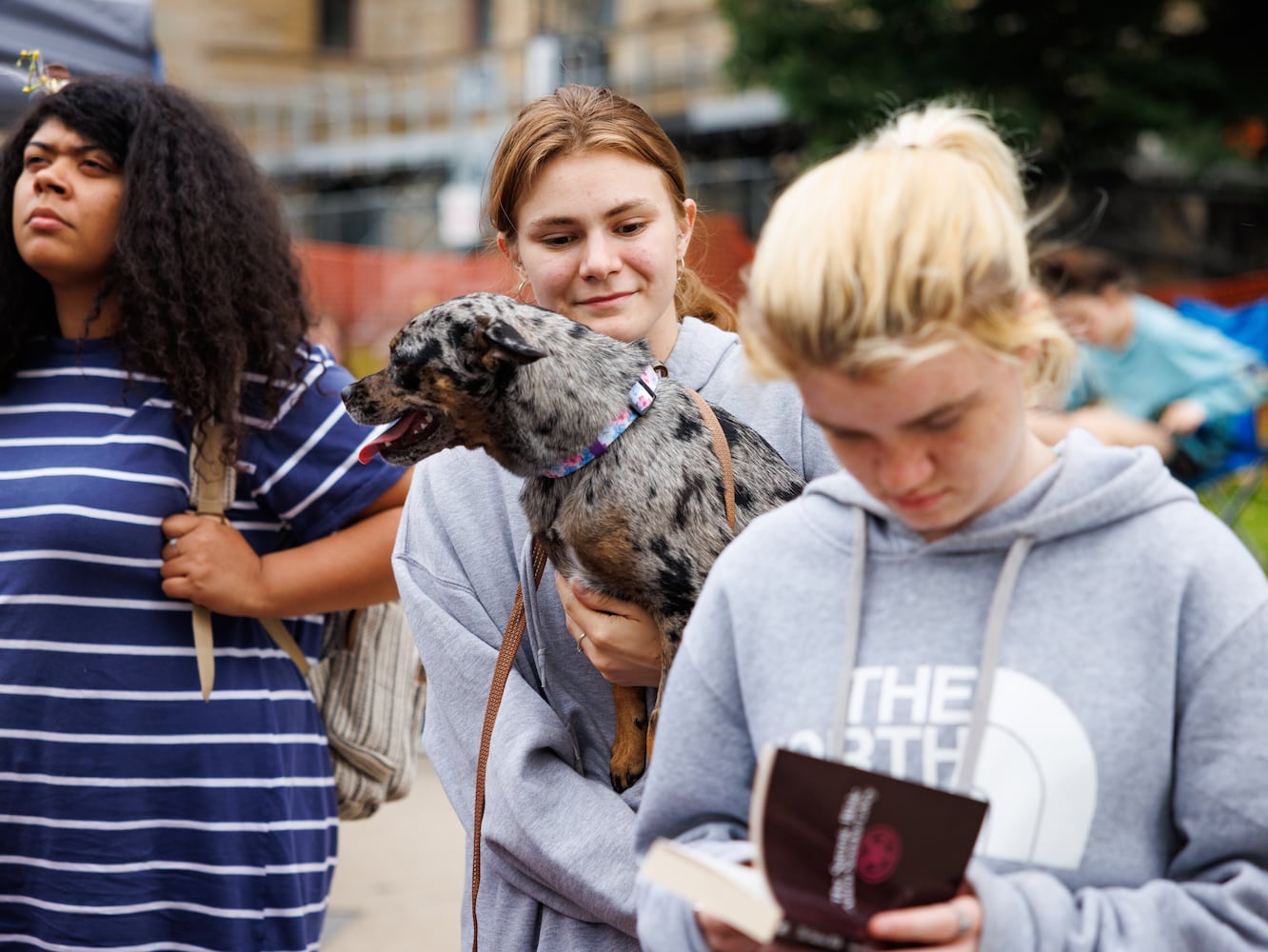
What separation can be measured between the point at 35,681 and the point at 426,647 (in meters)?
0.97

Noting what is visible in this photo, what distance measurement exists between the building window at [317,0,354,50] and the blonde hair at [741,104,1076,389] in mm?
39724

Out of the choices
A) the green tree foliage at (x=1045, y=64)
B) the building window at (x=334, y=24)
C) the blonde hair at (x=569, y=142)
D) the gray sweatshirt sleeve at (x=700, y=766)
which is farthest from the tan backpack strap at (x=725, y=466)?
the building window at (x=334, y=24)

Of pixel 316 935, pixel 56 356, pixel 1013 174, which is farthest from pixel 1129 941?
pixel 56 356

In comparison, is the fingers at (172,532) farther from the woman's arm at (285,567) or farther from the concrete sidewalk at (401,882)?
Result: the concrete sidewalk at (401,882)

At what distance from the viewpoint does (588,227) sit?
2.49m

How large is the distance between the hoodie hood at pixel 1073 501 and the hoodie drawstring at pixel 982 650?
0.09 ft

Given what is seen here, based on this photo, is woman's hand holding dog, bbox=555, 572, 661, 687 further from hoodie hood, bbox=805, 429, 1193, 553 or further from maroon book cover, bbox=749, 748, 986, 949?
maroon book cover, bbox=749, 748, 986, 949

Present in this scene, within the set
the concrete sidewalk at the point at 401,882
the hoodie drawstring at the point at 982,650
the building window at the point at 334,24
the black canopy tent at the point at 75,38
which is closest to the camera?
the hoodie drawstring at the point at 982,650

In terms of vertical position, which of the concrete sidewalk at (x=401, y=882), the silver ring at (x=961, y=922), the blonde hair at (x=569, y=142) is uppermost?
the blonde hair at (x=569, y=142)

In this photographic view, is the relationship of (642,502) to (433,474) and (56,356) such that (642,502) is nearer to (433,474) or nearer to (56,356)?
(433,474)

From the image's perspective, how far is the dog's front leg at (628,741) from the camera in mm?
2359

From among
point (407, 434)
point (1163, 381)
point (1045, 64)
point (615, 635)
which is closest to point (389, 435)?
point (407, 434)

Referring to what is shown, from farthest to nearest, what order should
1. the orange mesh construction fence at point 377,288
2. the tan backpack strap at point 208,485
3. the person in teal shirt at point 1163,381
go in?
the orange mesh construction fence at point 377,288 → the person in teal shirt at point 1163,381 → the tan backpack strap at point 208,485

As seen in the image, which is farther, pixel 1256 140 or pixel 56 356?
pixel 1256 140
